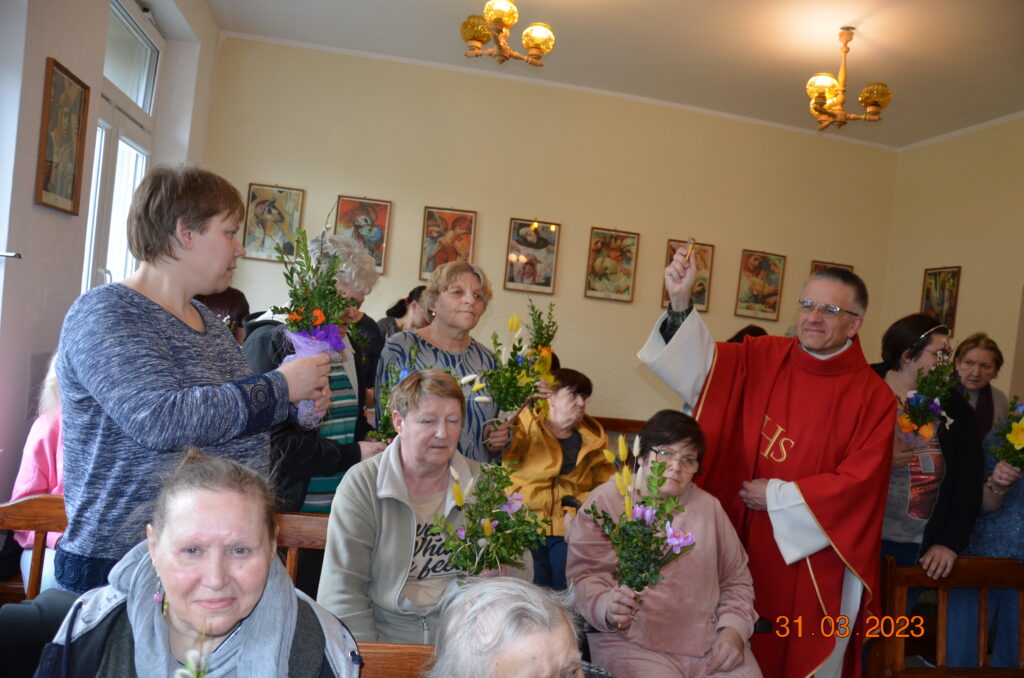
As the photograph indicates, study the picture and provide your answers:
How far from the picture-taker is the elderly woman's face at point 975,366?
5.11 meters

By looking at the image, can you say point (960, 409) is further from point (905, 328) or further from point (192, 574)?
point (192, 574)

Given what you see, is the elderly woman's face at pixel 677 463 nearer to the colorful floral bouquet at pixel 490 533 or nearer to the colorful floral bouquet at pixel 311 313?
the colorful floral bouquet at pixel 490 533

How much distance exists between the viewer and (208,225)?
6.71 ft

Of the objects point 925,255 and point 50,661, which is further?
point 925,255

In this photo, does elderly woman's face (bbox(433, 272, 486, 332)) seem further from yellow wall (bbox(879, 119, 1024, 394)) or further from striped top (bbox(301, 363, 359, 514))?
yellow wall (bbox(879, 119, 1024, 394))

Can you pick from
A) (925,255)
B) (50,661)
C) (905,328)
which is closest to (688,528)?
(905,328)

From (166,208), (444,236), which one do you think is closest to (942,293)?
(444,236)

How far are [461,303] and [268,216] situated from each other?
4508 mm

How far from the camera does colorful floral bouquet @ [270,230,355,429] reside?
2.33 metres

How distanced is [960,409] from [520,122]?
5.27 meters

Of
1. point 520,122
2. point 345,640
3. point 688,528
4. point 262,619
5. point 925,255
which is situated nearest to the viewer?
point 262,619

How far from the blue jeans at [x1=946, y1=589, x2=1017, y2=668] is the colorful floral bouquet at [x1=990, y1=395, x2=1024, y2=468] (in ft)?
2.02

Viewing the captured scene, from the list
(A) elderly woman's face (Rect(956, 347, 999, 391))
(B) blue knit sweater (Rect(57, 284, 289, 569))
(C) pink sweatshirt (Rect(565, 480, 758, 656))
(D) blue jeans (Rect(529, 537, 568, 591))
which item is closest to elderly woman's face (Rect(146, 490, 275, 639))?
(B) blue knit sweater (Rect(57, 284, 289, 569))

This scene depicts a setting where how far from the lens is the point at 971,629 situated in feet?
12.7
